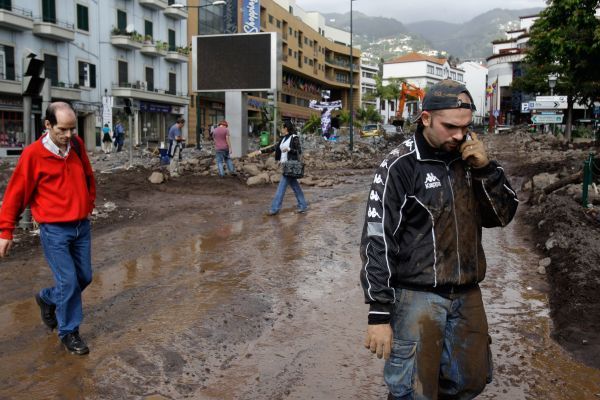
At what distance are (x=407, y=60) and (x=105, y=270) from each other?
135090 mm

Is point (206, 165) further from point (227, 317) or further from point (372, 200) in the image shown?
point (372, 200)

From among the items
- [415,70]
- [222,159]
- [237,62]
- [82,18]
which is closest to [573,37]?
[222,159]

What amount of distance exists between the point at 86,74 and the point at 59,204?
34825 millimetres

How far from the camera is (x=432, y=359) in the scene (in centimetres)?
255

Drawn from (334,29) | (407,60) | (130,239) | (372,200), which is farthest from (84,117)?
(407,60)

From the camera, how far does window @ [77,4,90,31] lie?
1395 inches

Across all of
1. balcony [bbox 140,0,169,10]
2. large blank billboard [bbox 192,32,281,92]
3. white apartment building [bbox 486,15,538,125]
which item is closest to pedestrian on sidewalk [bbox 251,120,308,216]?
large blank billboard [bbox 192,32,281,92]

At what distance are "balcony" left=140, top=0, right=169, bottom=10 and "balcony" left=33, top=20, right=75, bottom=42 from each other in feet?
26.2

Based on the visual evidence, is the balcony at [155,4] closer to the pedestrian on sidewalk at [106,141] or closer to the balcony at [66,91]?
the balcony at [66,91]

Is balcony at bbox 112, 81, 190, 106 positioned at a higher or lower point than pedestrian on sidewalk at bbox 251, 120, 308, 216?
higher

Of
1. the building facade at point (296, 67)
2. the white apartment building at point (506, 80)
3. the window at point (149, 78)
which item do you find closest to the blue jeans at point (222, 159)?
the building facade at point (296, 67)

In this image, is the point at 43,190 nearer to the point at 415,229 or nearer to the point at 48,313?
the point at 48,313

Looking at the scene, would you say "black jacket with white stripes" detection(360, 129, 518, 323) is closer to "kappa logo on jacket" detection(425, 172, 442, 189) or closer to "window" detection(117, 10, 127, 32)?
"kappa logo on jacket" detection(425, 172, 442, 189)

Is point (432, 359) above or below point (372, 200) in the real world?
below
